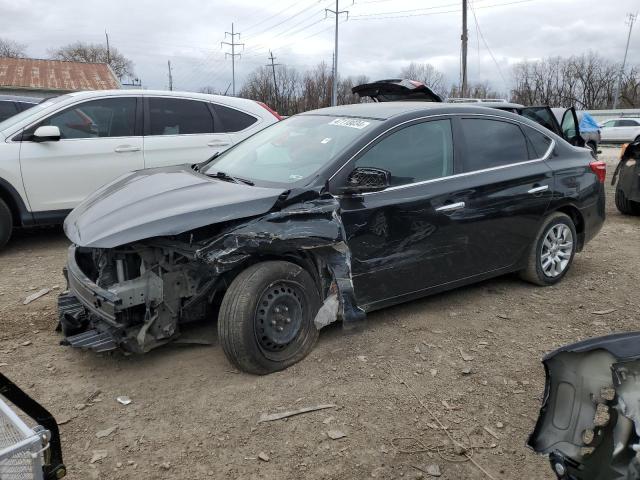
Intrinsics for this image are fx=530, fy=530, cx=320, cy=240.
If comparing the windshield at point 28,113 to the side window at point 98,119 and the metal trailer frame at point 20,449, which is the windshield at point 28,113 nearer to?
the side window at point 98,119

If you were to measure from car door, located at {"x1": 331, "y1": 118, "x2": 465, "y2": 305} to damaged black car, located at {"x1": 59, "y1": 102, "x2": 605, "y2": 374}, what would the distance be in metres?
0.01

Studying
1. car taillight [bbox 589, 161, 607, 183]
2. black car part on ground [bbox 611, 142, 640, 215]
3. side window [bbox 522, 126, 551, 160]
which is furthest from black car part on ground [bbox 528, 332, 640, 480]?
black car part on ground [bbox 611, 142, 640, 215]

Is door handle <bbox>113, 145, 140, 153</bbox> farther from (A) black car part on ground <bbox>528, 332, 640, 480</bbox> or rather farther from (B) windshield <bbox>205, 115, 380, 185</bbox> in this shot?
(A) black car part on ground <bbox>528, 332, 640, 480</bbox>

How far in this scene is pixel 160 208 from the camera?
3.20 metres

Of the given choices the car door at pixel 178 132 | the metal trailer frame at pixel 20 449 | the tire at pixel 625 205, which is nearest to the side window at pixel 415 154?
the metal trailer frame at pixel 20 449

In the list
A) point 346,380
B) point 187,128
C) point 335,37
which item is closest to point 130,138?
point 187,128

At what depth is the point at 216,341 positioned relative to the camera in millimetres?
3736

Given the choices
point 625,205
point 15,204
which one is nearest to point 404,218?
point 15,204

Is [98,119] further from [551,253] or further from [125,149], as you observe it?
[551,253]

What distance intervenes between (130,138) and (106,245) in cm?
A: 365

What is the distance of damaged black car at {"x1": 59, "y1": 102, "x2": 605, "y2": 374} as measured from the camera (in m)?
3.12

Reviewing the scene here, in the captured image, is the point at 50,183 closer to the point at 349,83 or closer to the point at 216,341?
the point at 216,341

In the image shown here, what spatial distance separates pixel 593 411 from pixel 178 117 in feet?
19.3

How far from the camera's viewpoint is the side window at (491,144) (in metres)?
4.25
